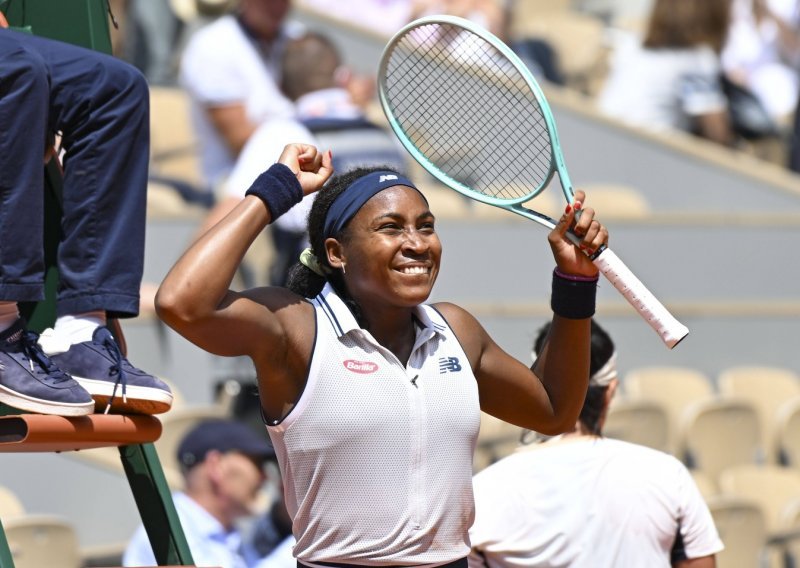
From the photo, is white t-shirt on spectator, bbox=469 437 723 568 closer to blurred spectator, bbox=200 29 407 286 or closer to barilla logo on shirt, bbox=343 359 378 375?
barilla logo on shirt, bbox=343 359 378 375

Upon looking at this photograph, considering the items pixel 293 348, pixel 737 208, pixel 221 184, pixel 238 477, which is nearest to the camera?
pixel 293 348

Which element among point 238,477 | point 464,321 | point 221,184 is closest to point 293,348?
point 464,321

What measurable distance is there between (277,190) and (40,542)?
108 inches

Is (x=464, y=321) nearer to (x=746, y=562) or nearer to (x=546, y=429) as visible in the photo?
(x=546, y=429)

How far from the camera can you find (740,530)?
632cm

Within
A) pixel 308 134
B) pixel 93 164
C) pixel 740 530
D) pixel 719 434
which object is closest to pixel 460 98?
pixel 93 164

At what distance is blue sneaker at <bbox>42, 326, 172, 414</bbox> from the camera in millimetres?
3045

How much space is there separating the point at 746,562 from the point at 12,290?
4.23 m

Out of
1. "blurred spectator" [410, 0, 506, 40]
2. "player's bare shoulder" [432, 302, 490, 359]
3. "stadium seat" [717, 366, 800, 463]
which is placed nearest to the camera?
"player's bare shoulder" [432, 302, 490, 359]

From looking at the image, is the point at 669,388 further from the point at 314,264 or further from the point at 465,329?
the point at 314,264

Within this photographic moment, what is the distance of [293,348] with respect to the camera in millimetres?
2893

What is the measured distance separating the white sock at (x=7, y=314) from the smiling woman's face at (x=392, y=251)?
66cm

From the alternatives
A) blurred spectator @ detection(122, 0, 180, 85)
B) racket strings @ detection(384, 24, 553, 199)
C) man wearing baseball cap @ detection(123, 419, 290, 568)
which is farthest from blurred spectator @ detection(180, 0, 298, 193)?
racket strings @ detection(384, 24, 553, 199)

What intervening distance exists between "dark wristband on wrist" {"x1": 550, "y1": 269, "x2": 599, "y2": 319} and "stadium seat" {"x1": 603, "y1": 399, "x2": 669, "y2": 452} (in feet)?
12.2
